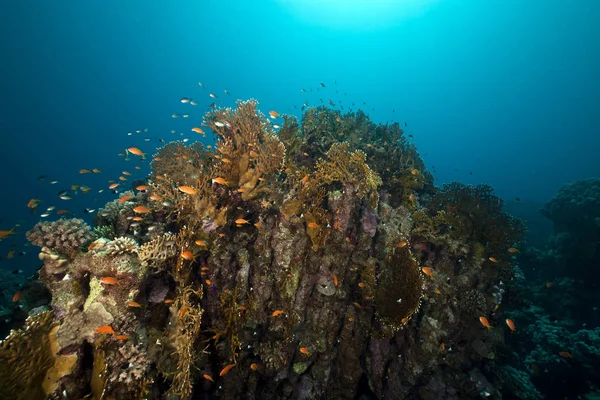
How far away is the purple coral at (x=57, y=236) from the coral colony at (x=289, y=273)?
0.02 meters

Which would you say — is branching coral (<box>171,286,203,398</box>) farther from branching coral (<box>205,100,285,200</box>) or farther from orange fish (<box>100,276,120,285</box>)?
branching coral (<box>205,100,285,200</box>)

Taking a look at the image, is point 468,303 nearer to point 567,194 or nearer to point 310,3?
point 567,194

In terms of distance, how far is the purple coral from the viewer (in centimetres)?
488

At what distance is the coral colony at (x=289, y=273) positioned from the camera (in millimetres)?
5332

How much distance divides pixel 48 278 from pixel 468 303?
33.4ft

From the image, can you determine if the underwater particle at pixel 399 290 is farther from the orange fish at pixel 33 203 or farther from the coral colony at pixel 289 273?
the orange fish at pixel 33 203

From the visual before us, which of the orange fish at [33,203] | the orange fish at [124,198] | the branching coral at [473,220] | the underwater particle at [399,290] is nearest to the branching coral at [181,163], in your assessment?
the orange fish at [124,198]

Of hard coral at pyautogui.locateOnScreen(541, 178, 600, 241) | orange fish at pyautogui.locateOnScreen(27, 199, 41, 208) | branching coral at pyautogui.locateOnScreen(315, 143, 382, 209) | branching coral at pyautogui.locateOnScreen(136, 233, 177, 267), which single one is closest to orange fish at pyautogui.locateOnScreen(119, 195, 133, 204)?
branching coral at pyautogui.locateOnScreen(136, 233, 177, 267)

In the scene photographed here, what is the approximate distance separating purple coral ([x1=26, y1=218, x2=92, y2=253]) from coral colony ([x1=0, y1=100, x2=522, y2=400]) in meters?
0.02

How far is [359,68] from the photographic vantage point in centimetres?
18888

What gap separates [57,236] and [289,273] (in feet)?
16.2

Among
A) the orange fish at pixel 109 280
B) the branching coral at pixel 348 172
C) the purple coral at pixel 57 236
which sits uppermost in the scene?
the branching coral at pixel 348 172

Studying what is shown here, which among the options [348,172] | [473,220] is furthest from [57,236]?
[473,220]

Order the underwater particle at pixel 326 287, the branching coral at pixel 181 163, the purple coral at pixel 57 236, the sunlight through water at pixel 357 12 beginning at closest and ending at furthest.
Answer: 1. the purple coral at pixel 57 236
2. the underwater particle at pixel 326 287
3. the branching coral at pixel 181 163
4. the sunlight through water at pixel 357 12
